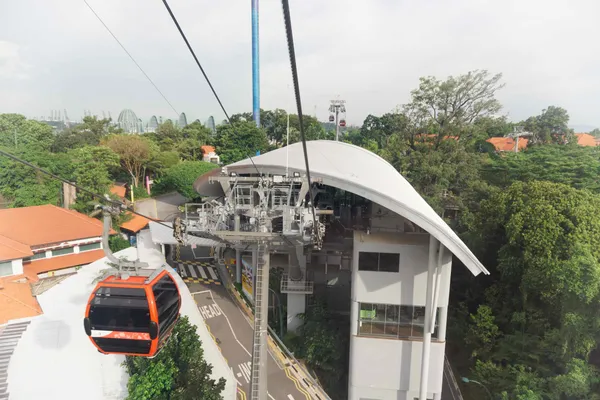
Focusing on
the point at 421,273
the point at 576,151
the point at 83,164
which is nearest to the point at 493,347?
the point at 421,273

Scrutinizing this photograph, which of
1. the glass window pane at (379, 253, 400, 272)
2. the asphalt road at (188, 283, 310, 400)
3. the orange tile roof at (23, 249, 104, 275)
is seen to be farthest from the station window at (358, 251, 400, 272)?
the orange tile roof at (23, 249, 104, 275)

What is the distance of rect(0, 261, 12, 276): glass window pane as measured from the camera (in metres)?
16.6

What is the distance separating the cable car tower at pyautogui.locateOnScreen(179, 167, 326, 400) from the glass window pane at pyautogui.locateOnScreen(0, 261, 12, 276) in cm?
1251

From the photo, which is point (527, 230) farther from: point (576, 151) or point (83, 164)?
point (83, 164)

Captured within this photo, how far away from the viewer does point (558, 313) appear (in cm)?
1044

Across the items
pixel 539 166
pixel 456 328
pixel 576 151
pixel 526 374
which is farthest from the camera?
pixel 576 151

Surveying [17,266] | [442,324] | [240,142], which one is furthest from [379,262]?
[240,142]

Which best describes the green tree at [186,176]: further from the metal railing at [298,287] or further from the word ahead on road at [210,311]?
the metal railing at [298,287]

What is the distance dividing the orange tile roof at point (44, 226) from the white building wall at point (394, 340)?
58.0 ft

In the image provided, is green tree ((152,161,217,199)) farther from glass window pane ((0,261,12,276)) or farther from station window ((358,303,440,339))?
station window ((358,303,440,339))

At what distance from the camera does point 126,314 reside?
6.19 metres

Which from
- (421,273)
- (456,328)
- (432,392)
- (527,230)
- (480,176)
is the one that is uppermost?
(480,176)

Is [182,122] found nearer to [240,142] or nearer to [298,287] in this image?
[240,142]

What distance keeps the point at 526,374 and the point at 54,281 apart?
22109 mm
